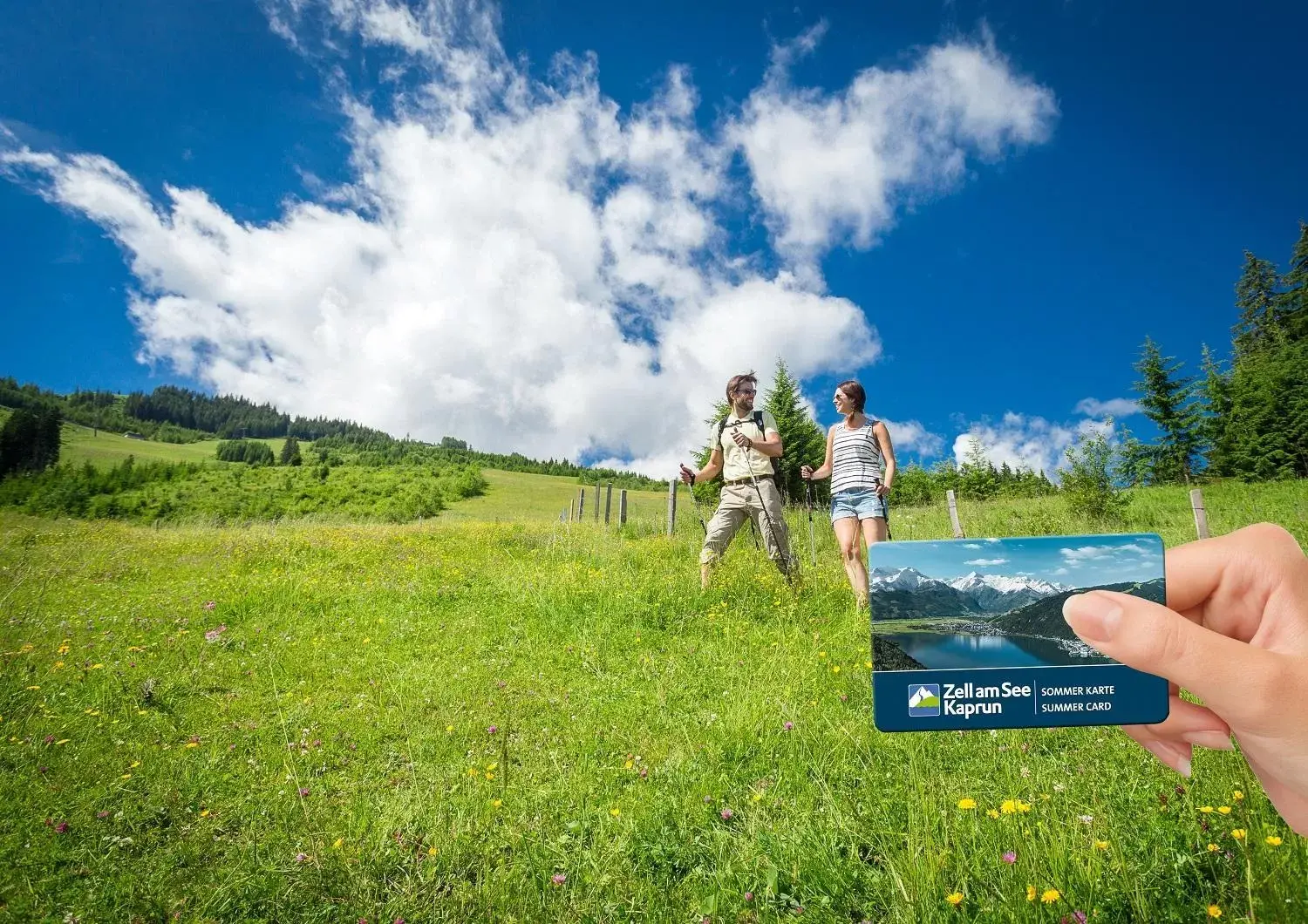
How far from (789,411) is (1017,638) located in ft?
66.5

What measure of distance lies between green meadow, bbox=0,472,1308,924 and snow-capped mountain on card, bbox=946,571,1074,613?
4.46 feet

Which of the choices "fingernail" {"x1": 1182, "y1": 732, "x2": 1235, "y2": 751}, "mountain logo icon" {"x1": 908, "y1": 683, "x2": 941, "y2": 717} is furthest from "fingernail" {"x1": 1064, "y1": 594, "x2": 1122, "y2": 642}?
"fingernail" {"x1": 1182, "y1": 732, "x2": 1235, "y2": 751}

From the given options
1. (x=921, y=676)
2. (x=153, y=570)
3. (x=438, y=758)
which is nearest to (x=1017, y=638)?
(x=921, y=676)

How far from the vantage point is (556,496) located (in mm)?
59219

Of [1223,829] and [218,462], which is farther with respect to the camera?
[218,462]

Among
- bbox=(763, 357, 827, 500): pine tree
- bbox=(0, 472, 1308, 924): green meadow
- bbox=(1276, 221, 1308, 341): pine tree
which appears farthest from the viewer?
bbox=(1276, 221, 1308, 341): pine tree

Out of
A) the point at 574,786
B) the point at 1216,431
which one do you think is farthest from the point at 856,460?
the point at 1216,431

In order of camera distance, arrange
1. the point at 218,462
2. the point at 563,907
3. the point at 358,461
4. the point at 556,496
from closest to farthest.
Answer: the point at 563,907 → the point at 556,496 → the point at 218,462 → the point at 358,461

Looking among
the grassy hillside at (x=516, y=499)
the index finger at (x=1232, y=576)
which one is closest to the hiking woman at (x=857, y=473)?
the index finger at (x=1232, y=576)

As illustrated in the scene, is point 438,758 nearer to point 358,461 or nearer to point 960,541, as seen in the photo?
point 960,541

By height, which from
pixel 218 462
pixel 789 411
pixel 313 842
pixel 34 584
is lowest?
pixel 313 842

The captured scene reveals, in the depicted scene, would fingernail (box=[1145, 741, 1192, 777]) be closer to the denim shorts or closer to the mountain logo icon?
the mountain logo icon

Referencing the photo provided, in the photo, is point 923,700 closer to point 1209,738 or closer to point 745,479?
point 1209,738

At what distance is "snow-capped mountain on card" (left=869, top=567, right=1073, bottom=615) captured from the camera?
80cm
